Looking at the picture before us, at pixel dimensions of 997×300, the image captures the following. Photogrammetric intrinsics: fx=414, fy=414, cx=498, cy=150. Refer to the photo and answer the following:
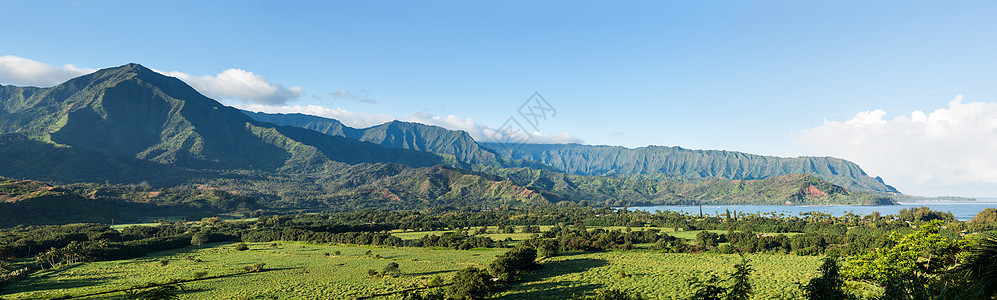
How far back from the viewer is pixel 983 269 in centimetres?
1090

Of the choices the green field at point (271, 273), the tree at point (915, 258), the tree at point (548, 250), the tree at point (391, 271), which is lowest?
the green field at point (271, 273)

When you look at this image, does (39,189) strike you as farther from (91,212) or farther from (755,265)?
(755,265)

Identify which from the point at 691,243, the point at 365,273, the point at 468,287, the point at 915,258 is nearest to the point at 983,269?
the point at 915,258

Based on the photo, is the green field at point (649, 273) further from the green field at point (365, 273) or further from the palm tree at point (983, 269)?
the palm tree at point (983, 269)

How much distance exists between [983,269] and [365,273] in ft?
225

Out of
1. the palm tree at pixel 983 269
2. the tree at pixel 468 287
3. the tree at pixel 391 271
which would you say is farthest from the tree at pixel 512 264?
the palm tree at pixel 983 269

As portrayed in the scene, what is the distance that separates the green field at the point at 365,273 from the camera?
178 ft

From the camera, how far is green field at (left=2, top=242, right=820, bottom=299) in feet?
178

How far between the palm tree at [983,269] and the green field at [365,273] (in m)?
43.0

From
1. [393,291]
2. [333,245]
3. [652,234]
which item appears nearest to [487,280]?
[393,291]

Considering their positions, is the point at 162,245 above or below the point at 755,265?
below

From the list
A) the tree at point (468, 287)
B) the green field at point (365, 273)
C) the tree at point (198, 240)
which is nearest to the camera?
the tree at point (468, 287)

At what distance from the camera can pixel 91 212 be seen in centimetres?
16712

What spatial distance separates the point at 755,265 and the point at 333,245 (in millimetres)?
93833
